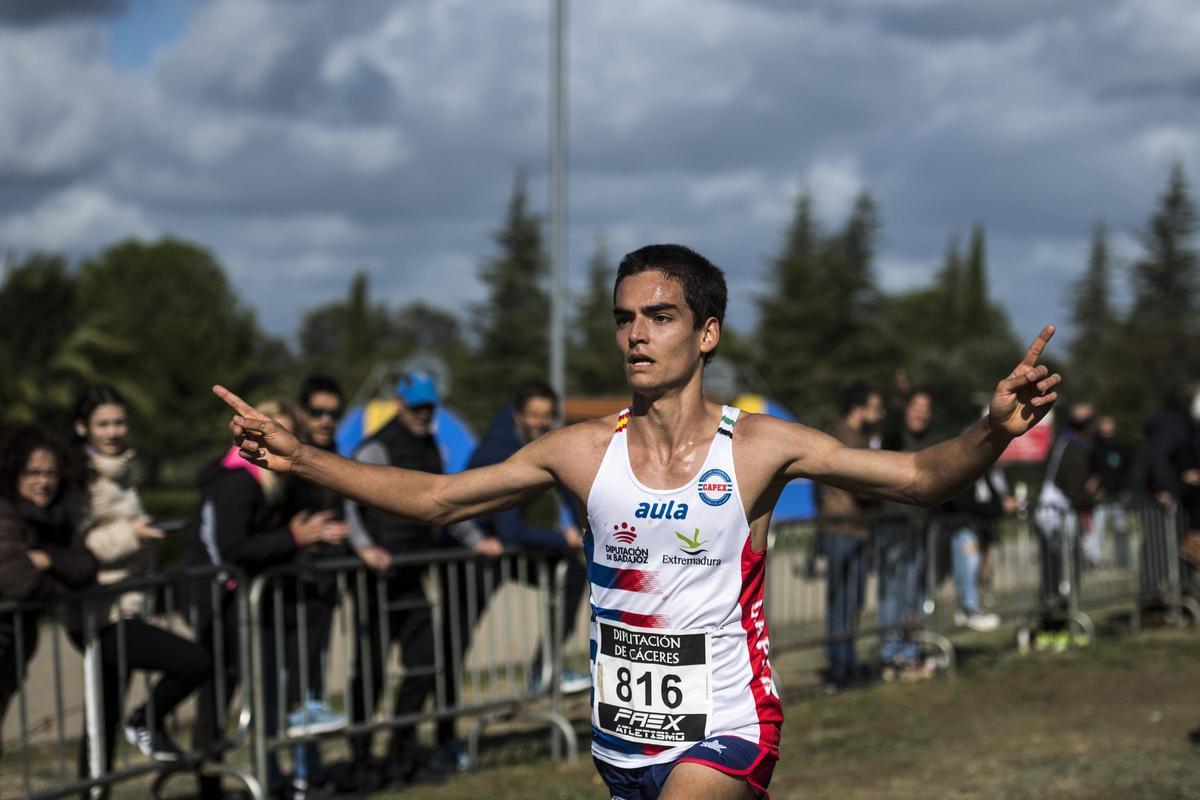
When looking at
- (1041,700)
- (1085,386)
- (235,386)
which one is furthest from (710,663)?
(1085,386)

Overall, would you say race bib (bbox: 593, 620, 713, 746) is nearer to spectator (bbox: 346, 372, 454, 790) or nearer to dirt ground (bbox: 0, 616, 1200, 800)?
dirt ground (bbox: 0, 616, 1200, 800)

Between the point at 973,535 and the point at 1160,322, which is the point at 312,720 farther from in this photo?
the point at 1160,322

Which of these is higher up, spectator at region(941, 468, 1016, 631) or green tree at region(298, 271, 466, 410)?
green tree at region(298, 271, 466, 410)

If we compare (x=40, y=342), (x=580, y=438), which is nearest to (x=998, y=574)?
(x=580, y=438)

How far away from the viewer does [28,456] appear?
658 centimetres

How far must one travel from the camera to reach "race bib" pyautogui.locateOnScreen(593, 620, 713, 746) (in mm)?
4039

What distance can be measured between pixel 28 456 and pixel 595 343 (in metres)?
65.8

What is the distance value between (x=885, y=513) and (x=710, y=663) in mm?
7500

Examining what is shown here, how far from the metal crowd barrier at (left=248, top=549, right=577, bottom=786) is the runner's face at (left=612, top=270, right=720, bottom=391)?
3814mm

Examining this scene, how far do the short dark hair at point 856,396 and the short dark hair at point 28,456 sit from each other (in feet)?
19.0

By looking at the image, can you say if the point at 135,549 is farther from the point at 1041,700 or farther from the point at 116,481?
the point at 1041,700

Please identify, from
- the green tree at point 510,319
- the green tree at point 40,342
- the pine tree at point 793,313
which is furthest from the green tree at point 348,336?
the green tree at point 40,342

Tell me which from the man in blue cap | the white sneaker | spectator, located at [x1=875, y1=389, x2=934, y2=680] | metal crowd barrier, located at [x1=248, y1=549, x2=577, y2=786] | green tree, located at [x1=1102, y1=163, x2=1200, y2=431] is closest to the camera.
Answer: metal crowd barrier, located at [x1=248, y1=549, x2=577, y2=786]

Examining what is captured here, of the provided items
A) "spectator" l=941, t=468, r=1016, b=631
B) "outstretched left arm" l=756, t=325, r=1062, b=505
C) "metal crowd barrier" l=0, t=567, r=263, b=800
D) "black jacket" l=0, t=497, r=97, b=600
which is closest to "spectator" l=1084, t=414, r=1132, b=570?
"spectator" l=941, t=468, r=1016, b=631
